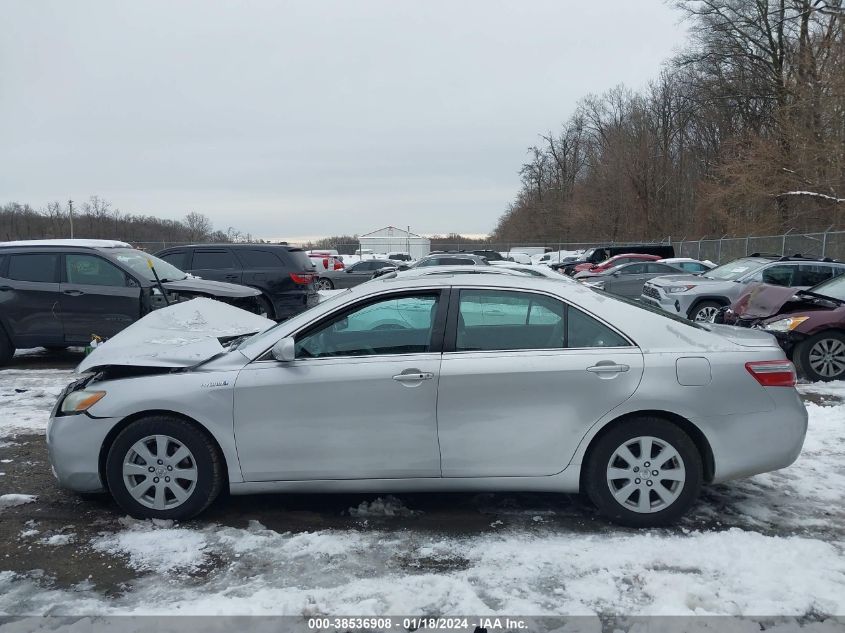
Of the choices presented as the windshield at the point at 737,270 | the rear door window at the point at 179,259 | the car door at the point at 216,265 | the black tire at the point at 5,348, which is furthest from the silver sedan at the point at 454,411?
the windshield at the point at 737,270

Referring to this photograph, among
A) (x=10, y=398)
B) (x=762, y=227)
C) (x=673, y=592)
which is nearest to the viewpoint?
(x=673, y=592)

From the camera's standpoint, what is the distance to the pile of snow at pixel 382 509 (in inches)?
165

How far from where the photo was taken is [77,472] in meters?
4.12

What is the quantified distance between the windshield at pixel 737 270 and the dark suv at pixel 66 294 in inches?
417

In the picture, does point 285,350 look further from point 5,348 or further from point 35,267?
point 5,348

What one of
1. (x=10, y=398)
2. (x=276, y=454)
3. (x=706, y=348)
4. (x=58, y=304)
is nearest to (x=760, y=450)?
(x=706, y=348)

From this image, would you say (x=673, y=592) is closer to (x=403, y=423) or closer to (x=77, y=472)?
(x=403, y=423)

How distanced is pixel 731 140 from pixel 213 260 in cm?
3090

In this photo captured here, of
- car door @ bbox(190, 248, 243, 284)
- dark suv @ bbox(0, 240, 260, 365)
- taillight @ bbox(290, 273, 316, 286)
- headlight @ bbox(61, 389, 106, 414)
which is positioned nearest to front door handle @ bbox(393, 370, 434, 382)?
headlight @ bbox(61, 389, 106, 414)

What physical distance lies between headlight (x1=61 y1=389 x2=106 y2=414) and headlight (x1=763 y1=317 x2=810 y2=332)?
25.2 feet

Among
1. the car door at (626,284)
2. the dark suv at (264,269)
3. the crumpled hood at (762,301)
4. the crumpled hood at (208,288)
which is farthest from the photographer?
the car door at (626,284)

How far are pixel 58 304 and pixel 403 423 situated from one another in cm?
746

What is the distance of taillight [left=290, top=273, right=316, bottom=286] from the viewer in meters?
12.8

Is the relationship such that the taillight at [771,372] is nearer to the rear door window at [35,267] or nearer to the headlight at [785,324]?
the headlight at [785,324]
